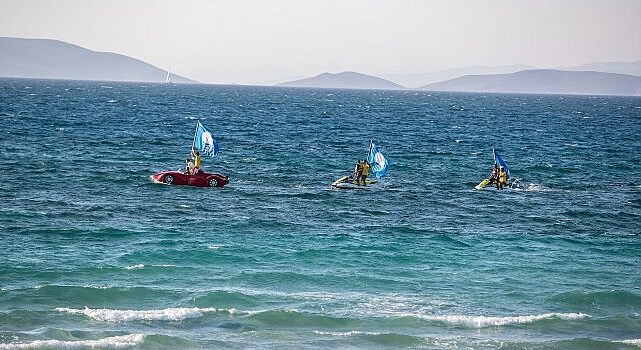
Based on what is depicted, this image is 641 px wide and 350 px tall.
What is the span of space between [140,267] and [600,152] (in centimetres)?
6372

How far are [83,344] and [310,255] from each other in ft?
45.8

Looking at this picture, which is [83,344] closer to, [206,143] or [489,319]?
[489,319]

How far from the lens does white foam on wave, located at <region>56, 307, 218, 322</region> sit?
27672 mm

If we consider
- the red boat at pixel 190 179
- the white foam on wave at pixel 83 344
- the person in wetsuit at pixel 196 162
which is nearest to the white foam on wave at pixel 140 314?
the white foam on wave at pixel 83 344

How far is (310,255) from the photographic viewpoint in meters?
37.1

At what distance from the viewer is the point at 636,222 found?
47.1 meters

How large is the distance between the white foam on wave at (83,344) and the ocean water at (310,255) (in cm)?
9

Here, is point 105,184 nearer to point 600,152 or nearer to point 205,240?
point 205,240

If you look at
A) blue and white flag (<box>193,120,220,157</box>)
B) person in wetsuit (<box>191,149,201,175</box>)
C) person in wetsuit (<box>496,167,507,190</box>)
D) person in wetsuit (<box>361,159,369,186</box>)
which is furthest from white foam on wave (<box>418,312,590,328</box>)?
person in wetsuit (<box>191,149,201,175</box>)

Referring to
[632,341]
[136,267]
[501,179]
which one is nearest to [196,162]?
[501,179]

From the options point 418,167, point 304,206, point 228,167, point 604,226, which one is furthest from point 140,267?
point 418,167

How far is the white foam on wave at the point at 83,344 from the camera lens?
2452cm

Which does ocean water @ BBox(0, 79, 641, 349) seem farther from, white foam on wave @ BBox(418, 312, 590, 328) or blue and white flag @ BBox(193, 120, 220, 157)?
blue and white flag @ BBox(193, 120, 220, 157)

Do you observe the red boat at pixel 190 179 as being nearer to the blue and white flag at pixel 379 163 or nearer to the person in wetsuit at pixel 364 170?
the person in wetsuit at pixel 364 170
